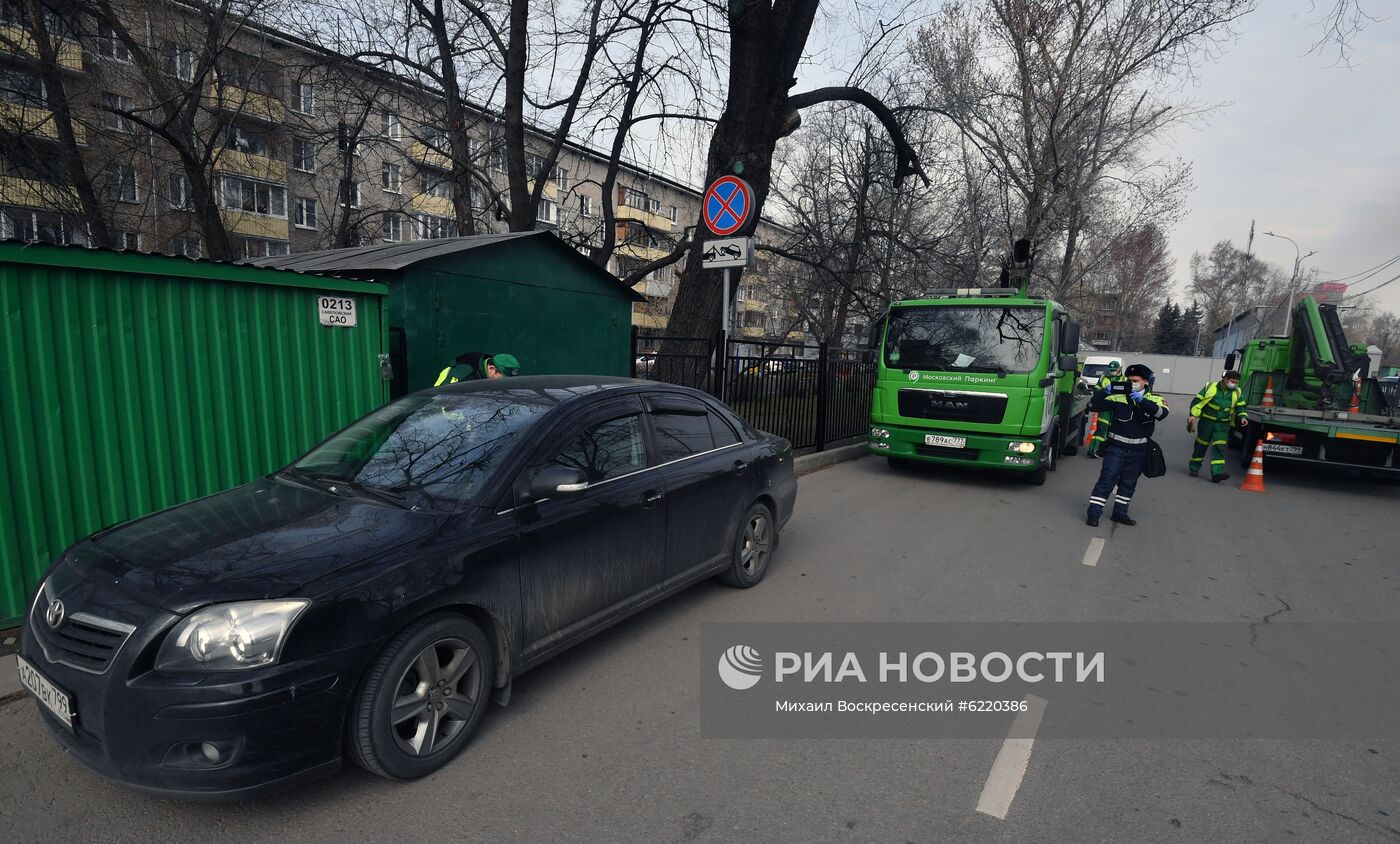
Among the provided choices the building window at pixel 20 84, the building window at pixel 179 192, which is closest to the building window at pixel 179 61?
the building window at pixel 20 84

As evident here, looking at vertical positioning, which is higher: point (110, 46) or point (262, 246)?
point (110, 46)

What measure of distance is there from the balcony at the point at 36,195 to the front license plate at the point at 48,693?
1406cm

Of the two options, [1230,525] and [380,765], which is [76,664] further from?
[1230,525]

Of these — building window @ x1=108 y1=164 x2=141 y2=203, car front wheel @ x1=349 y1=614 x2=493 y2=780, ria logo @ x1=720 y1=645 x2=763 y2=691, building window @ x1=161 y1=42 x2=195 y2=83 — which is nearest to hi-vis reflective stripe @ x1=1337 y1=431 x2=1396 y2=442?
ria logo @ x1=720 y1=645 x2=763 y2=691

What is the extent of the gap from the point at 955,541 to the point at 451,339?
5.09 metres

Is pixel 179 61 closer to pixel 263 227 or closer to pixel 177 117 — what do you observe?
pixel 177 117

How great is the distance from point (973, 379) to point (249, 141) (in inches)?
830

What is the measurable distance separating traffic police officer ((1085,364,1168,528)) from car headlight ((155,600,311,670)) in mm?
7310

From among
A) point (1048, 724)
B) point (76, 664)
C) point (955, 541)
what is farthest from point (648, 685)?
point (955, 541)

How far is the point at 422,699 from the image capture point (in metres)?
2.70

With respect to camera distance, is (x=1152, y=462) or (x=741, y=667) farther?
(x=1152, y=462)

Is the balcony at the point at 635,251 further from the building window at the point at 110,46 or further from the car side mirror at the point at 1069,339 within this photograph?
the car side mirror at the point at 1069,339

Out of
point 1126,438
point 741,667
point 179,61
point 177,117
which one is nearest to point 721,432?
point 741,667

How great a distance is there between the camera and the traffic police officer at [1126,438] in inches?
277
